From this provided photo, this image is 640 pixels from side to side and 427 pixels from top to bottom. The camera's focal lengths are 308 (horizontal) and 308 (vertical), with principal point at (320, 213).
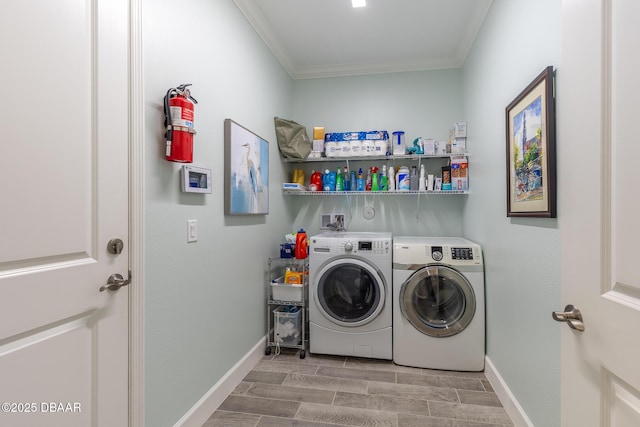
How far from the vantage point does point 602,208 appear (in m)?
0.68

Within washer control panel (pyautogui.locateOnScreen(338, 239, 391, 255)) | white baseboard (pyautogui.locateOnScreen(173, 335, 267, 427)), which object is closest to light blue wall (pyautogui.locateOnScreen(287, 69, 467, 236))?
washer control panel (pyautogui.locateOnScreen(338, 239, 391, 255))

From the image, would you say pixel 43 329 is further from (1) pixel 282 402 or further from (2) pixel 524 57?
(2) pixel 524 57

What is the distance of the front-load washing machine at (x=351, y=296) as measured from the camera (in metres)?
2.44

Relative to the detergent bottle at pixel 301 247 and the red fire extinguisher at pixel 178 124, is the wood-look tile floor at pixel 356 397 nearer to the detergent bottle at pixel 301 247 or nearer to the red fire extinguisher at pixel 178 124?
the detergent bottle at pixel 301 247

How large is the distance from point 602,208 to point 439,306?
6.12 feet

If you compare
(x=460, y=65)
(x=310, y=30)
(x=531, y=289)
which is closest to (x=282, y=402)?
(x=531, y=289)

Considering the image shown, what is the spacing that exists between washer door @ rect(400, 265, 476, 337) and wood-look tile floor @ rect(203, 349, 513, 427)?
0.35 metres

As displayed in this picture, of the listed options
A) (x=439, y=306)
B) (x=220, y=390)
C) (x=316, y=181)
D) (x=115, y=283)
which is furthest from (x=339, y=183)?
(x=115, y=283)

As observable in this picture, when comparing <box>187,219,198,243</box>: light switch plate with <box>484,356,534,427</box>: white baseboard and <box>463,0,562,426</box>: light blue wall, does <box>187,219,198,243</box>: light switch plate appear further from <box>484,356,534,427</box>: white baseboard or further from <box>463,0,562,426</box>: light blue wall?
<box>484,356,534,427</box>: white baseboard

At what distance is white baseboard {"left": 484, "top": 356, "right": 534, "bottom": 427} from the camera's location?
1.62m

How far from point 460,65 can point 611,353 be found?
9.94ft

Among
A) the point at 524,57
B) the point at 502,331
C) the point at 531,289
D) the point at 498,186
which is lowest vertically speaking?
the point at 502,331

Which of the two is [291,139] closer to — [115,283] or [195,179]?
[195,179]

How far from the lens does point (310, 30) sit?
8.40 feet
